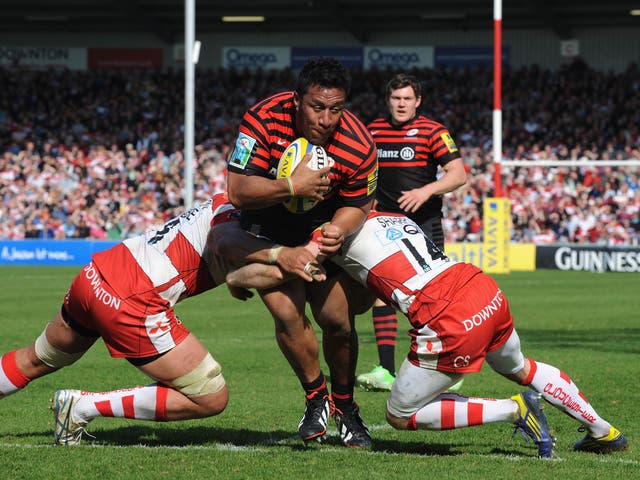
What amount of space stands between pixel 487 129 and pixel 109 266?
1143 inches

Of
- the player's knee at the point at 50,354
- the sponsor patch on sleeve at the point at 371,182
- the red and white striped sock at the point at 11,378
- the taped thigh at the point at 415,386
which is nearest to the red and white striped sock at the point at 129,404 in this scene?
the player's knee at the point at 50,354

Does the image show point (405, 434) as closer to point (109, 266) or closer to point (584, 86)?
point (109, 266)

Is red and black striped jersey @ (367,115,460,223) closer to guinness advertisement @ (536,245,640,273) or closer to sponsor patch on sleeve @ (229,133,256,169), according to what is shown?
sponsor patch on sleeve @ (229,133,256,169)

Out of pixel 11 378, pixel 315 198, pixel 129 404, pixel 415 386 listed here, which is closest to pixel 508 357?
pixel 415 386

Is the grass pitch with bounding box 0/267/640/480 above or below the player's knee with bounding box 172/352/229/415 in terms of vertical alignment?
below

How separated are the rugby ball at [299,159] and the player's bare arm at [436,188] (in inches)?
95.4

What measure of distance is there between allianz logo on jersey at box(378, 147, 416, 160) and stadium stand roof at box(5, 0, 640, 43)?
26260 mm

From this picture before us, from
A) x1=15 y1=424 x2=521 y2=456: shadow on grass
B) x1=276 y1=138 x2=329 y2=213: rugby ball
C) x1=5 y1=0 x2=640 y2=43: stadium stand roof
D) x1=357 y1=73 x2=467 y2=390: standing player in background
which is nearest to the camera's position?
x1=276 y1=138 x2=329 y2=213: rugby ball

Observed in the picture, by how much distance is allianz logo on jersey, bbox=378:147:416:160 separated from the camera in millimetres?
9078

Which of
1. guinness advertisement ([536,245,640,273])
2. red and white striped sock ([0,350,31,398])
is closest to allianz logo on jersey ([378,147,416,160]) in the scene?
red and white striped sock ([0,350,31,398])

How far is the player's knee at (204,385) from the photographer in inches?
223

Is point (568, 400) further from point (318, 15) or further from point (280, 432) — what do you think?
point (318, 15)

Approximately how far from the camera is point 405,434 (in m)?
6.48

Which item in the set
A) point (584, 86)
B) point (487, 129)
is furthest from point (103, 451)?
point (584, 86)
